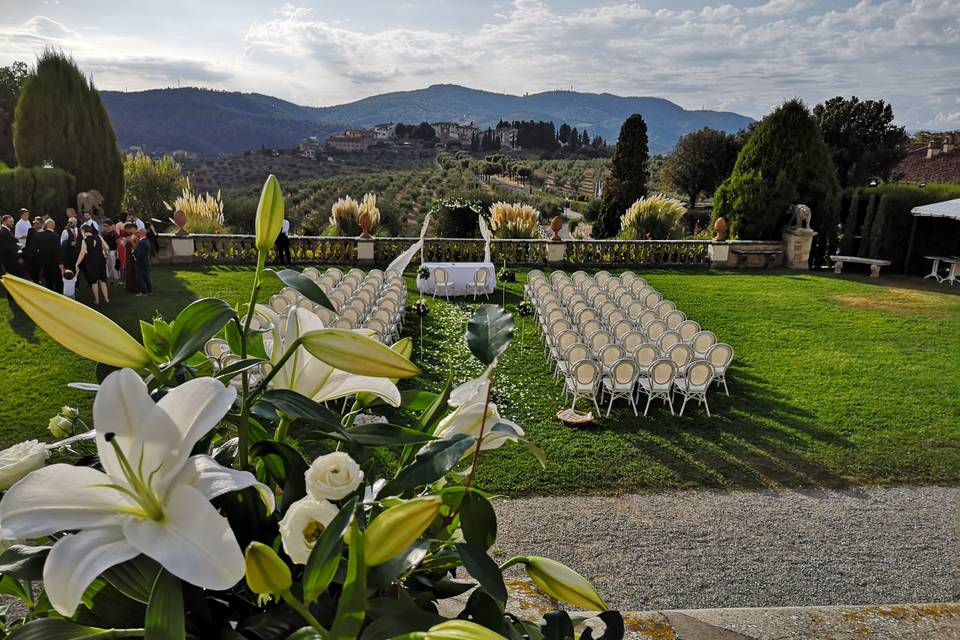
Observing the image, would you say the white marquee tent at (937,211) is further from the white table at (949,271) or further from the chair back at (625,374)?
the chair back at (625,374)

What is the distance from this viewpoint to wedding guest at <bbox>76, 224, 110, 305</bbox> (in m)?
12.1

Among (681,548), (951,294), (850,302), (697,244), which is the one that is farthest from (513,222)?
(681,548)

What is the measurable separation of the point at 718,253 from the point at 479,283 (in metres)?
8.05

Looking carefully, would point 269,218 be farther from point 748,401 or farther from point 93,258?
point 93,258

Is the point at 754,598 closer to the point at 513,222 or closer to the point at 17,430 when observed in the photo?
the point at 17,430

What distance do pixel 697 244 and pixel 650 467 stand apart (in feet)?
44.0

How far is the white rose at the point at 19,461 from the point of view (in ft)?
3.31

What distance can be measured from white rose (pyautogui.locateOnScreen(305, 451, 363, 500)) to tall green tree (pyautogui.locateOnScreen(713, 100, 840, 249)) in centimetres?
2038

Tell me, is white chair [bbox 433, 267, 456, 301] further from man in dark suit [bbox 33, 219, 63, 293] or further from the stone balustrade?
man in dark suit [bbox 33, 219, 63, 293]

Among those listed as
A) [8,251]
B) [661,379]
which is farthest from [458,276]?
[8,251]

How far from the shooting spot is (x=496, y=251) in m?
18.9

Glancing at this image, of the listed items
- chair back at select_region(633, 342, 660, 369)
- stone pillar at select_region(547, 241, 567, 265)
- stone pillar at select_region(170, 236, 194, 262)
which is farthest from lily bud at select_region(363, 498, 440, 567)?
stone pillar at select_region(170, 236, 194, 262)

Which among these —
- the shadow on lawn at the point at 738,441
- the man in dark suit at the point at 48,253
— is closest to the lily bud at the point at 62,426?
the shadow on lawn at the point at 738,441

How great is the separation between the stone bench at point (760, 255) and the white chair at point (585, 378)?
A: 1237cm
